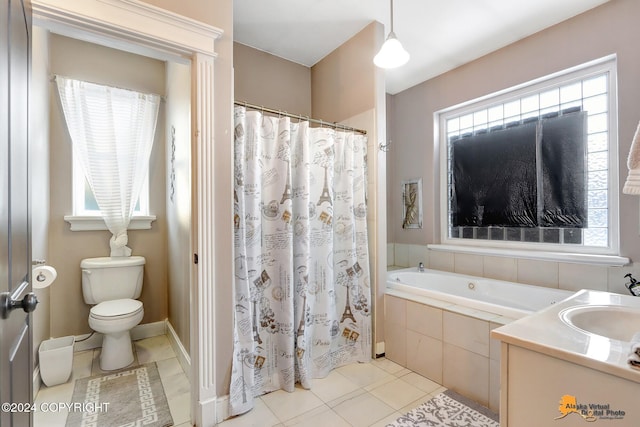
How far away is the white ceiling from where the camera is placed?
2.07 metres

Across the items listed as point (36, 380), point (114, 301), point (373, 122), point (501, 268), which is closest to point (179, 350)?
point (114, 301)

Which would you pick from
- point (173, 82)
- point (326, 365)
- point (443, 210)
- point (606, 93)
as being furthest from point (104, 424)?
point (606, 93)

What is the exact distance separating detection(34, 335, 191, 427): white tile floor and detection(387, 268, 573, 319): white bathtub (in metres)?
1.69

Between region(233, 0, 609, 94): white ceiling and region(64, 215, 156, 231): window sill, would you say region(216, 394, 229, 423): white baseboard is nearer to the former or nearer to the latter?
region(64, 215, 156, 231): window sill

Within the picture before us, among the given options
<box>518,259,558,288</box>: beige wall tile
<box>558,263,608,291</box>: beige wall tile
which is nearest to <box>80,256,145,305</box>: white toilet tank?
<box>518,259,558,288</box>: beige wall tile

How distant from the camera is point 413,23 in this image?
226 centimetres

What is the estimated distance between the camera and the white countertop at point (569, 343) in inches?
28.2

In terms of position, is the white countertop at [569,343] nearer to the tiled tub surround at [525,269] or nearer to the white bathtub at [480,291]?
the white bathtub at [480,291]

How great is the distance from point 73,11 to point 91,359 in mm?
2422

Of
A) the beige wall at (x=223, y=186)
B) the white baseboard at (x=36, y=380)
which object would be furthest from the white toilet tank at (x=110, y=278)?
the beige wall at (x=223, y=186)

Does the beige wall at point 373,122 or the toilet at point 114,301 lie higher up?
the beige wall at point 373,122

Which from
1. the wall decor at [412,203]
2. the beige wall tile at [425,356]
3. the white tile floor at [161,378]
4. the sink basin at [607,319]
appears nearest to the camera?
the sink basin at [607,319]

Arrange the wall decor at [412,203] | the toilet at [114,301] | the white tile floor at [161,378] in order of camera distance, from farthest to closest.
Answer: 1. the wall decor at [412,203]
2. the toilet at [114,301]
3. the white tile floor at [161,378]

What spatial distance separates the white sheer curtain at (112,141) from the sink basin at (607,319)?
3027mm
